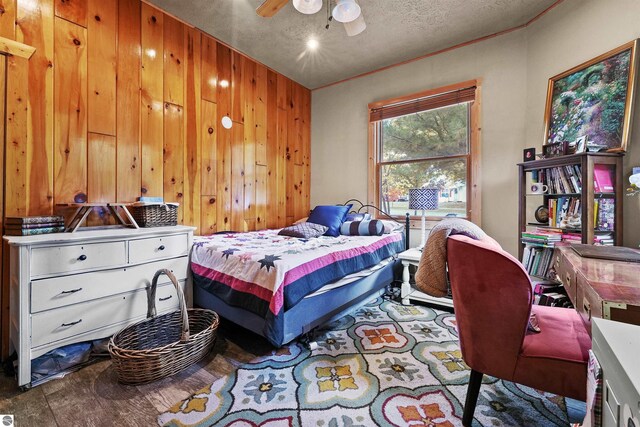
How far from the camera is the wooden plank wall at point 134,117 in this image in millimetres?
1872

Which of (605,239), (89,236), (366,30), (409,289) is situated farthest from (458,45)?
(89,236)

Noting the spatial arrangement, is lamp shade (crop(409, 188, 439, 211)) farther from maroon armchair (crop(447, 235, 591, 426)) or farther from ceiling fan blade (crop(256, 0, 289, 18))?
ceiling fan blade (crop(256, 0, 289, 18))

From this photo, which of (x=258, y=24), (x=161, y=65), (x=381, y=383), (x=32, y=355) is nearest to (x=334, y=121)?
(x=258, y=24)

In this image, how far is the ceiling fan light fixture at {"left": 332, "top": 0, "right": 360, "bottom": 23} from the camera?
1.87m

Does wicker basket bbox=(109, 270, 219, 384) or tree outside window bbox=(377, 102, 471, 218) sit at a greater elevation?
tree outside window bbox=(377, 102, 471, 218)

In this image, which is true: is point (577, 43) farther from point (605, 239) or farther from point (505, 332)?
point (505, 332)

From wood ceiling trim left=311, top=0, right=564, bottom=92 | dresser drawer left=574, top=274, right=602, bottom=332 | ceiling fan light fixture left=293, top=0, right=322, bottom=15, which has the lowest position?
dresser drawer left=574, top=274, right=602, bottom=332

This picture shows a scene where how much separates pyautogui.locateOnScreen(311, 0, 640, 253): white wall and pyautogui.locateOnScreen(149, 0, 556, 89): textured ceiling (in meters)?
0.19

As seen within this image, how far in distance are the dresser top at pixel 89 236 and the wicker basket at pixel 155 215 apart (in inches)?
4.9

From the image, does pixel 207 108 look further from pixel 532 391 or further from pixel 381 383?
pixel 532 391

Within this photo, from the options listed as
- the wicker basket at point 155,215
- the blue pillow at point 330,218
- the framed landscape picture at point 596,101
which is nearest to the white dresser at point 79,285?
the wicker basket at point 155,215

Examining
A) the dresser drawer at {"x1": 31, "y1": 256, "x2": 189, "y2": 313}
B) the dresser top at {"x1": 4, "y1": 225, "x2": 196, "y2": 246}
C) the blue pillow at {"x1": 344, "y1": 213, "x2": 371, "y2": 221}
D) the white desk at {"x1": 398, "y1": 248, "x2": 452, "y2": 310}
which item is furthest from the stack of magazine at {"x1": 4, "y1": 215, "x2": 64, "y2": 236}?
the white desk at {"x1": 398, "y1": 248, "x2": 452, "y2": 310}

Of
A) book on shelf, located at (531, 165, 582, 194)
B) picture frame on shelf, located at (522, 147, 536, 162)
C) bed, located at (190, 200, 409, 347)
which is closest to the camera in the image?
bed, located at (190, 200, 409, 347)

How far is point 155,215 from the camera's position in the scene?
2.26 meters
